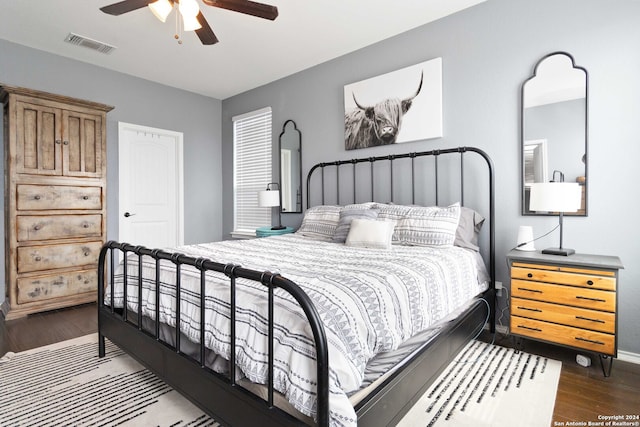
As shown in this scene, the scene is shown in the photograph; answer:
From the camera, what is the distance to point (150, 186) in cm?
440

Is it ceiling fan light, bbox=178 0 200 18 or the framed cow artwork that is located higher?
ceiling fan light, bbox=178 0 200 18

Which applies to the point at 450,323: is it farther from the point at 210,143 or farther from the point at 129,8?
the point at 210,143

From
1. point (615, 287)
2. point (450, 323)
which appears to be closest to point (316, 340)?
point (450, 323)

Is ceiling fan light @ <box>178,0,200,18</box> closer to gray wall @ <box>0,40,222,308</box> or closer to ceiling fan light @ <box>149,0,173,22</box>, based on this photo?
ceiling fan light @ <box>149,0,173,22</box>

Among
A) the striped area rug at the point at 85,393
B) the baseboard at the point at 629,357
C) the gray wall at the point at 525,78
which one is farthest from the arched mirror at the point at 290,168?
the baseboard at the point at 629,357

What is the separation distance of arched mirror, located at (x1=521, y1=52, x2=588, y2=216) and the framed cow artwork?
2.27 feet

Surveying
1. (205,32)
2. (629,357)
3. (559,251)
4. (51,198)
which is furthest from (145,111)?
(629,357)

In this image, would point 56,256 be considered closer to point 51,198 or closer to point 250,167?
point 51,198

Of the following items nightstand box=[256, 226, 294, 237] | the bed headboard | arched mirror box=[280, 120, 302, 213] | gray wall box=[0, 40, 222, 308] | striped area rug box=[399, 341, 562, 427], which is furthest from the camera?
arched mirror box=[280, 120, 302, 213]

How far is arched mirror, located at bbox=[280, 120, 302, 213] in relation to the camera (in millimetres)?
4133

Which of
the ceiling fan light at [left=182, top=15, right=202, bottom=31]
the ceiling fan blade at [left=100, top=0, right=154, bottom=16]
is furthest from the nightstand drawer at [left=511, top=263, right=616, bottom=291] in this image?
the ceiling fan blade at [left=100, top=0, right=154, bottom=16]

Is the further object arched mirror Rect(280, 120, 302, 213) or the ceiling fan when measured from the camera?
arched mirror Rect(280, 120, 302, 213)

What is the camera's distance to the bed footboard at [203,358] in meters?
1.02

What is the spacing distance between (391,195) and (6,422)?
2.98 m
